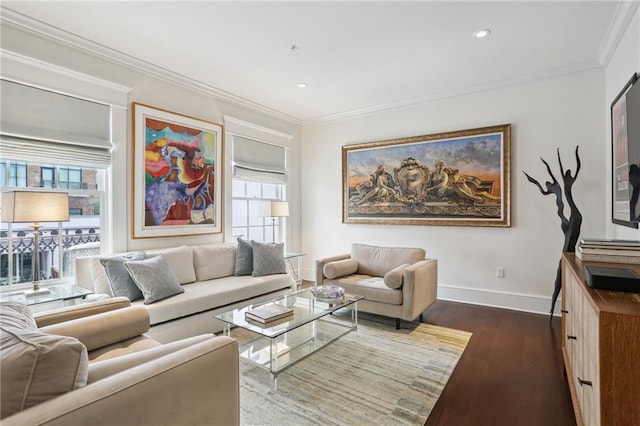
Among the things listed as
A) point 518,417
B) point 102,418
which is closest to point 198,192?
point 102,418

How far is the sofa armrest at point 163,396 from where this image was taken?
0.97 metres

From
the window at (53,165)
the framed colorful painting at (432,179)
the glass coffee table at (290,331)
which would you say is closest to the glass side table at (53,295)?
the window at (53,165)

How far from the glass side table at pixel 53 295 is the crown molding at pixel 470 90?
404cm

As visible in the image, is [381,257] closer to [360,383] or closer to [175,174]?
[360,383]

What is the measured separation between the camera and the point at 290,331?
2.61 meters

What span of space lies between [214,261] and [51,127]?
6.38ft

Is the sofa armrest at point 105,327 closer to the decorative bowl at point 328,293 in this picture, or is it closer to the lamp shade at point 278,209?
the decorative bowl at point 328,293

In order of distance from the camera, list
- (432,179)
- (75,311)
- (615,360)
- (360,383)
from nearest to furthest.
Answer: (615,360)
(75,311)
(360,383)
(432,179)

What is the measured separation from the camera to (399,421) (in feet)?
6.18

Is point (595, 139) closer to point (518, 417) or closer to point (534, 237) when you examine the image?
point (534, 237)

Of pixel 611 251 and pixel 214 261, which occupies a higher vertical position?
pixel 611 251

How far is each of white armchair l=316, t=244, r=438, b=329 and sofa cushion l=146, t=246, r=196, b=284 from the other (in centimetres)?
141

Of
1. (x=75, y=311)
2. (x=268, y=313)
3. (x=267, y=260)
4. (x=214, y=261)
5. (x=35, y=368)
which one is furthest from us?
(x=267, y=260)

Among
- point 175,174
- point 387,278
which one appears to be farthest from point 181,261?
point 387,278
